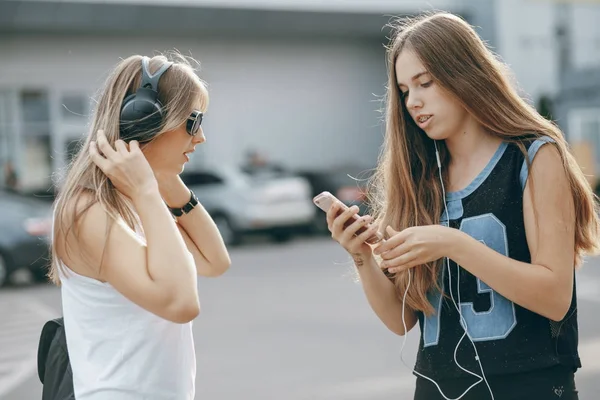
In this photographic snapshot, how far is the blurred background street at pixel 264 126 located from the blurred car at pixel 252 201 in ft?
0.10

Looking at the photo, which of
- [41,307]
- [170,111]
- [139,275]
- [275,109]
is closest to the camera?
[139,275]

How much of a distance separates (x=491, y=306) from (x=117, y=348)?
954mm

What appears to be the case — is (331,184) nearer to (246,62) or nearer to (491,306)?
(246,62)

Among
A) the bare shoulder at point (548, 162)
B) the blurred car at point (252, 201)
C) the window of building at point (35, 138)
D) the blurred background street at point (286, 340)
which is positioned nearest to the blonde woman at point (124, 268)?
the bare shoulder at point (548, 162)

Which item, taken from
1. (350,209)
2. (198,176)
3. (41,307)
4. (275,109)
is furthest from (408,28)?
(275,109)

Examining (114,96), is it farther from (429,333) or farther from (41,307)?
(41,307)

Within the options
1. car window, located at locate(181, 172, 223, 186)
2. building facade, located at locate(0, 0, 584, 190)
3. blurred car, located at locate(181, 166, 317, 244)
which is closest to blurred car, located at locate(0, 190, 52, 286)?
blurred car, located at locate(181, 166, 317, 244)

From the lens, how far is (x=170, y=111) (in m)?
2.23

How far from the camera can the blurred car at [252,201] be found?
17.1 meters

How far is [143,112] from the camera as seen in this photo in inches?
83.7

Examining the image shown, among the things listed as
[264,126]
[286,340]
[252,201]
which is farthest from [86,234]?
[264,126]

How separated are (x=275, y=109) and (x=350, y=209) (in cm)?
2274

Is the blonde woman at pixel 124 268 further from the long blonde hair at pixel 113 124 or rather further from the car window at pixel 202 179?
the car window at pixel 202 179

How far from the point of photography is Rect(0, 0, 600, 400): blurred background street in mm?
8945
